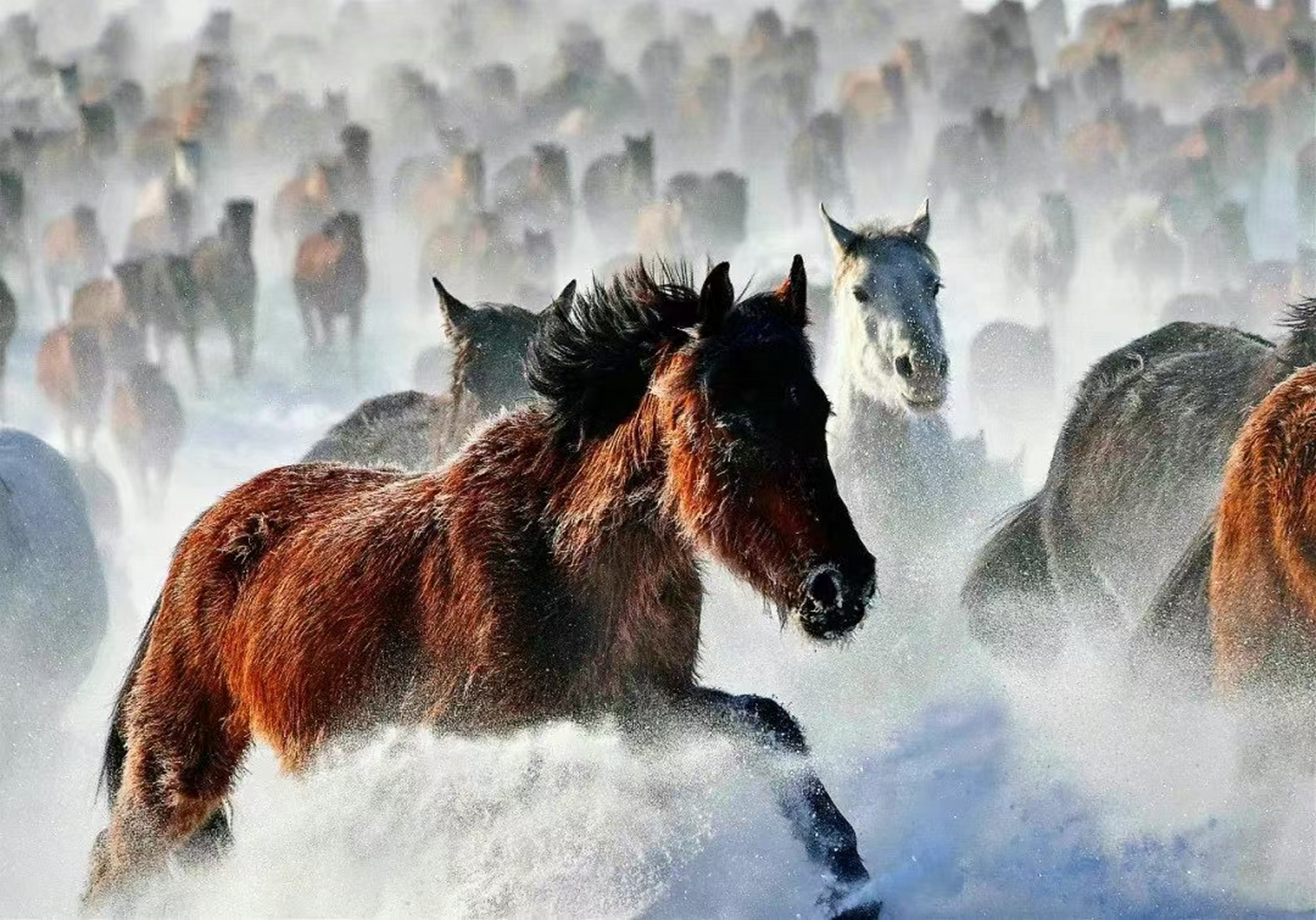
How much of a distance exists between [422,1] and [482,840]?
48.9m

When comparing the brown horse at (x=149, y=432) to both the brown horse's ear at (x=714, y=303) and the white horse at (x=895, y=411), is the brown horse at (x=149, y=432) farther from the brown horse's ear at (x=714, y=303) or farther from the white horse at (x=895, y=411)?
the brown horse's ear at (x=714, y=303)

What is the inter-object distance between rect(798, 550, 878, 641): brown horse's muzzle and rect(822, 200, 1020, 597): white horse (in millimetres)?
3480

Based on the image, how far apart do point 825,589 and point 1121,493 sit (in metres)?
3.47

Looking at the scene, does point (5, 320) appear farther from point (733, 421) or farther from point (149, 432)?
point (733, 421)

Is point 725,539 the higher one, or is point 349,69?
point 349,69

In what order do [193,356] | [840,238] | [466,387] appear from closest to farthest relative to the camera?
1. [466,387]
2. [840,238]
3. [193,356]

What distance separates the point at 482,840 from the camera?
13.9 ft

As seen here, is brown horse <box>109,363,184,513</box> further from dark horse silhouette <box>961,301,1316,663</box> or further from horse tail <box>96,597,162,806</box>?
horse tail <box>96,597,162,806</box>

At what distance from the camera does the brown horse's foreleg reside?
3.91 metres

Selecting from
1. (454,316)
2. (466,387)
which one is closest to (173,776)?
(466,387)

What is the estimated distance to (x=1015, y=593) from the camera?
22.9 feet

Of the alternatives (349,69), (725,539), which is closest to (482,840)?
(725,539)

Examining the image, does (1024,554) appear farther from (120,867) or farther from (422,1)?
(422,1)

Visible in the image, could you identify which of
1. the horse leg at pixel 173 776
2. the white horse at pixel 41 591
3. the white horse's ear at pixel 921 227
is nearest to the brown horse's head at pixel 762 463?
the horse leg at pixel 173 776
